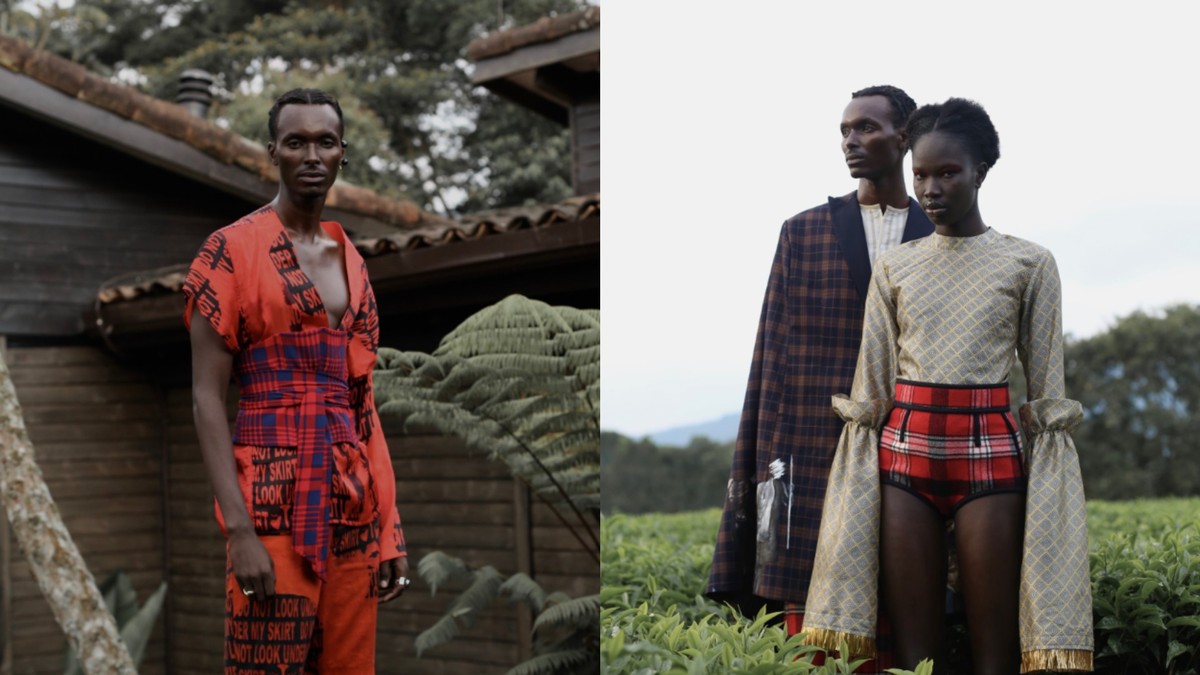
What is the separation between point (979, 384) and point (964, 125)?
1.81ft

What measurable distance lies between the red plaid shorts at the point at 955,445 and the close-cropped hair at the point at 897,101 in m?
0.57

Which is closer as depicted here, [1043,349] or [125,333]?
Result: [1043,349]

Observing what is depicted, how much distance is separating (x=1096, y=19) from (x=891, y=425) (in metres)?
1.04

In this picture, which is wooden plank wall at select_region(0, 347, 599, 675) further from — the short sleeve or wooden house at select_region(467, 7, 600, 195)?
the short sleeve

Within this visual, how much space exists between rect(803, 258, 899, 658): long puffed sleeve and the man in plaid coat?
59mm

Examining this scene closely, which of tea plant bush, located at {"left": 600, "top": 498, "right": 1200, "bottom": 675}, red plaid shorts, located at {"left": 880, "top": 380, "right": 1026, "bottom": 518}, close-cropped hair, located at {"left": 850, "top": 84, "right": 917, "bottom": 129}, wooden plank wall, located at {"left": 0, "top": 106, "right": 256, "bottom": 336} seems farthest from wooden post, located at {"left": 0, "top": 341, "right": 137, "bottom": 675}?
wooden plank wall, located at {"left": 0, "top": 106, "right": 256, "bottom": 336}

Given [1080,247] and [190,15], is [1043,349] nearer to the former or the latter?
[1080,247]

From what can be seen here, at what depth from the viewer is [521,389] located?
16.0 feet

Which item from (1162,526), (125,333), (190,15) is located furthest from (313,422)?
(190,15)

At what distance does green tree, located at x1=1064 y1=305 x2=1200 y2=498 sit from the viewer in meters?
9.60

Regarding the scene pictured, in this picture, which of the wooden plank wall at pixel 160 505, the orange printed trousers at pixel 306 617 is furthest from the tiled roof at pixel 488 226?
the orange printed trousers at pixel 306 617

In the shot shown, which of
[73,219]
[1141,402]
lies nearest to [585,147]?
[73,219]

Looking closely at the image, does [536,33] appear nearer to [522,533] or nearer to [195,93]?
[522,533]

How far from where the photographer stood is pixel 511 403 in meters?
4.93
